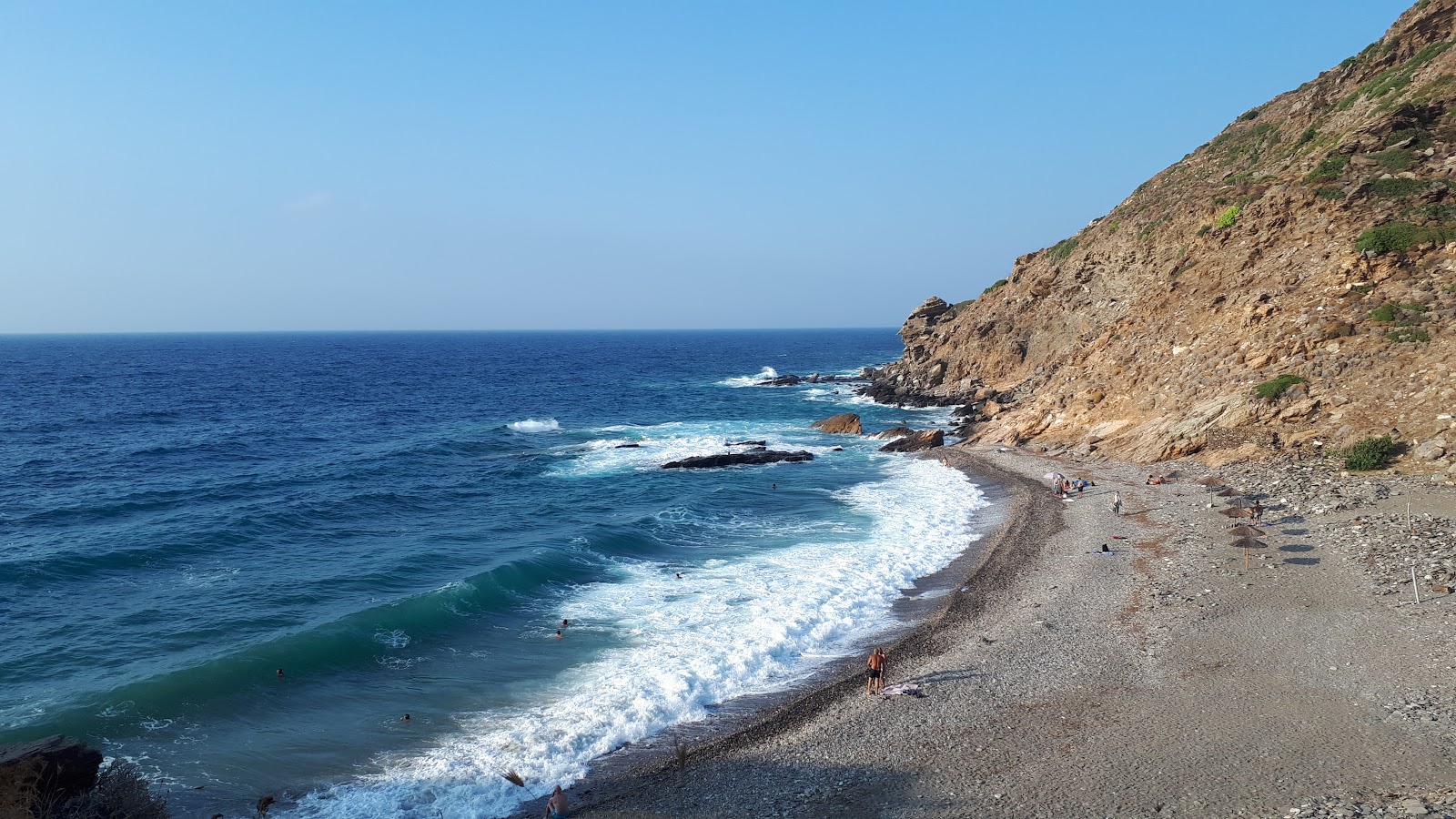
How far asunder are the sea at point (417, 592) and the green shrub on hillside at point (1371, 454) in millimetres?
14405

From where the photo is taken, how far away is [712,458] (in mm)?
48469

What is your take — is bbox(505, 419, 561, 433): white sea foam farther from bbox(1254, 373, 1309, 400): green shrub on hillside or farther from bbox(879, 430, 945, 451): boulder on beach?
bbox(1254, 373, 1309, 400): green shrub on hillside

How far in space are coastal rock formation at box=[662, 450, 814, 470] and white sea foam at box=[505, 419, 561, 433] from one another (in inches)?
731

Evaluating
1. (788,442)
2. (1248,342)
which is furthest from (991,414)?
(1248,342)

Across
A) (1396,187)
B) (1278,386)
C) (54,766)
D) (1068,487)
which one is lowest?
(54,766)

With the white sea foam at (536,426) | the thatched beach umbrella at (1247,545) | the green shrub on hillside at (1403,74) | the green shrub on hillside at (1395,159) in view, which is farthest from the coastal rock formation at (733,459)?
the green shrub on hillside at (1403,74)

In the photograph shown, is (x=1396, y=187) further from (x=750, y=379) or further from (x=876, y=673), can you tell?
(x=750, y=379)

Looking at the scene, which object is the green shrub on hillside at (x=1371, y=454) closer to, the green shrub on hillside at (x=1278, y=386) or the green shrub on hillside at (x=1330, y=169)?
the green shrub on hillside at (x=1278, y=386)

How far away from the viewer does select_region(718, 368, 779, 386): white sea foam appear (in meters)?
99.4

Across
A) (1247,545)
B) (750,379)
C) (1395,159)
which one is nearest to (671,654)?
(1247,545)

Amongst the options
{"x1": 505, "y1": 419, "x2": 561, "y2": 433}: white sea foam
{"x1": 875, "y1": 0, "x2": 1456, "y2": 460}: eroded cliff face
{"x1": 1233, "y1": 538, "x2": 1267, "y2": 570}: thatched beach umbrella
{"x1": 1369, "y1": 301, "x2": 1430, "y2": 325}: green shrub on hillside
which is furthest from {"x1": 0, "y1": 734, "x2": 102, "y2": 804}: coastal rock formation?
{"x1": 505, "y1": 419, "x2": 561, "y2": 433}: white sea foam

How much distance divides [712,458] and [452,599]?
24.3m

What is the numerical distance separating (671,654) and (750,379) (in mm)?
84579

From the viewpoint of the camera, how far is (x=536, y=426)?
65250 millimetres
